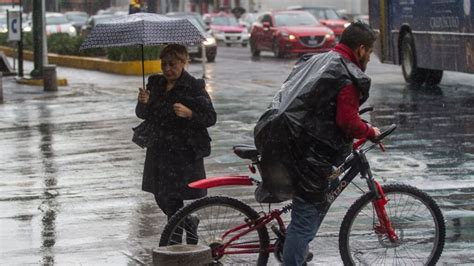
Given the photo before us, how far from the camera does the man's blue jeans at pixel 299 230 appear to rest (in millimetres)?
7012

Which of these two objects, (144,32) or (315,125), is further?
(144,32)

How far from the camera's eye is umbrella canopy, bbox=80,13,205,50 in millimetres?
8203

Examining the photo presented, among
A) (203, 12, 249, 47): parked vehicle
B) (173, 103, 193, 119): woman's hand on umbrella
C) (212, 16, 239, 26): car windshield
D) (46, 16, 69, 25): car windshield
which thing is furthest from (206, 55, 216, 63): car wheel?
(173, 103, 193, 119): woman's hand on umbrella

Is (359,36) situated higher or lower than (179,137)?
higher

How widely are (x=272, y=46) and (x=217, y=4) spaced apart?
46.8 meters

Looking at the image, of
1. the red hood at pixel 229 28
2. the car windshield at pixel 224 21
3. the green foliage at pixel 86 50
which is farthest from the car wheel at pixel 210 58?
the car windshield at pixel 224 21

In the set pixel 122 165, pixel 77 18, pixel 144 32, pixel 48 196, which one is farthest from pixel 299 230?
pixel 77 18

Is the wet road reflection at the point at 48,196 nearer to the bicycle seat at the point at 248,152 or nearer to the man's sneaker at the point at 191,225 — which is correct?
the man's sneaker at the point at 191,225

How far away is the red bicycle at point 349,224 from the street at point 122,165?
2.15ft

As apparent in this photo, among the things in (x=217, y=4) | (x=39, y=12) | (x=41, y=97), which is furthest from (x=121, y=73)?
(x=217, y=4)

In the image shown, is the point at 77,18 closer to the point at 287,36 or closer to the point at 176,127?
the point at 287,36

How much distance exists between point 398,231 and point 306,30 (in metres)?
30.1

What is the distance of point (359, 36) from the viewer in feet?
23.2

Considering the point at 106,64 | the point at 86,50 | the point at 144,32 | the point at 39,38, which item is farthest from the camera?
the point at 86,50
